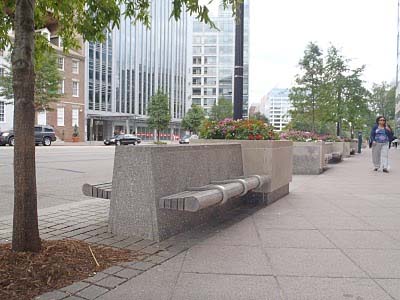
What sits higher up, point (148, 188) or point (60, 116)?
point (60, 116)

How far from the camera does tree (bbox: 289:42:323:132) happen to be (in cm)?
2852

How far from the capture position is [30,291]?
3205mm

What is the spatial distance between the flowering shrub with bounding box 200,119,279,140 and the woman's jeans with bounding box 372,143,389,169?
782 cm

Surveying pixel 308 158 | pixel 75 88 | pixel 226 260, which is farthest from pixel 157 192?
pixel 75 88

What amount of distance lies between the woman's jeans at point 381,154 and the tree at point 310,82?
1322cm

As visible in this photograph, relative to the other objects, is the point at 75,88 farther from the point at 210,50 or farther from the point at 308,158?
the point at 210,50

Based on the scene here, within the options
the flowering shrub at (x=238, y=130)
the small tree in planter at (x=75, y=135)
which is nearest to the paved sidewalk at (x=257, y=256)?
the flowering shrub at (x=238, y=130)

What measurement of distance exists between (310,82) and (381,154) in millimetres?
14944

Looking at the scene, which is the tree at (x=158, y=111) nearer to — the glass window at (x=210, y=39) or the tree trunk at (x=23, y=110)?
the glass window at (x=210, y=39)

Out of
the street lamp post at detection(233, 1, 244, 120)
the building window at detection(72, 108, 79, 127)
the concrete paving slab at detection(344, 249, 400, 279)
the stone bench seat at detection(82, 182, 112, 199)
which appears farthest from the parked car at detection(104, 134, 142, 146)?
the concrete paving slab at detection(344, 249, 400, 279)

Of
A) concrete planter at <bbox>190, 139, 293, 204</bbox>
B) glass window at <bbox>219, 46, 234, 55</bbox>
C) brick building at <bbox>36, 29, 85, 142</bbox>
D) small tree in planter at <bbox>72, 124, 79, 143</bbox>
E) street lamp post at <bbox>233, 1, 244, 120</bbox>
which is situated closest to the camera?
concrete planter at <bbox>190, 139, 293, 204</bbox>

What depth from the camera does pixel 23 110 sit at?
3.65 m

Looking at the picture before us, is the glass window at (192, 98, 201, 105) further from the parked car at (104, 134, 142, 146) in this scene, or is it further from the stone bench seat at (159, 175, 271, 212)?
the stone bench seat at (159, 175, 271, 212)

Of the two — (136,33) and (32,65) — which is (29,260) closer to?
(32,65)
